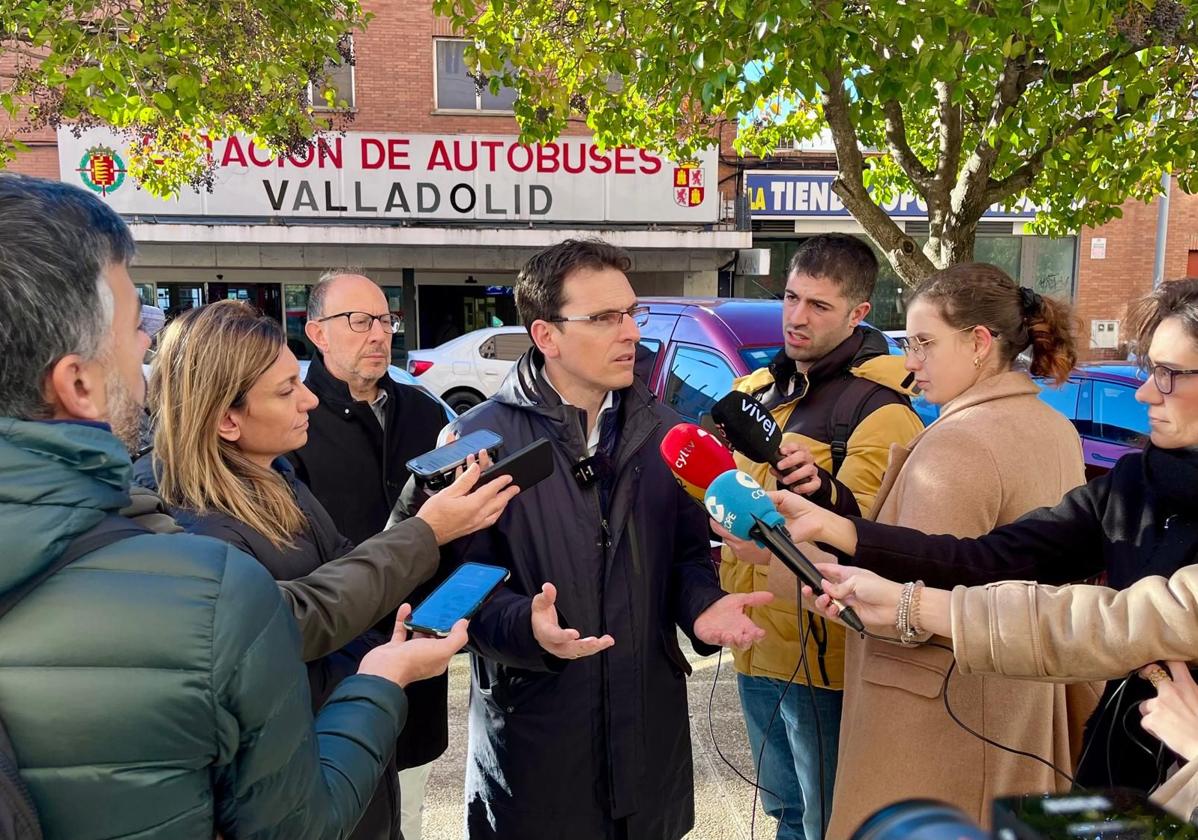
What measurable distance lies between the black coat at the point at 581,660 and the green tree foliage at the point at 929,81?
2.77 m

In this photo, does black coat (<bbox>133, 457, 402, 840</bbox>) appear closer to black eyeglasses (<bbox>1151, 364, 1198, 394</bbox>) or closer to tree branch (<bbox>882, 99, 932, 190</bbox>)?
black eyeglasses (<bbox>1151, 364, 1198, 394</bbox>)

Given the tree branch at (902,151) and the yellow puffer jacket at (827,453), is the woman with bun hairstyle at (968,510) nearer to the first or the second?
the yellow puffer jacket at (827,453)

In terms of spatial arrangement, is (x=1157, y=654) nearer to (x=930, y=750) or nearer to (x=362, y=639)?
(x=930, y=750)

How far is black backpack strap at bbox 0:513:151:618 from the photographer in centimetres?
97

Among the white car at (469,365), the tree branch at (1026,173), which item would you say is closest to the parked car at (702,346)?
the tree branch at (1026,173)

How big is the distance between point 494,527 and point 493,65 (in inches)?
176

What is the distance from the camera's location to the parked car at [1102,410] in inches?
230

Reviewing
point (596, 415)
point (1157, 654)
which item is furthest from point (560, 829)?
point (1157, 654)

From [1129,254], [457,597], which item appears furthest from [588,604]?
[1129,254]

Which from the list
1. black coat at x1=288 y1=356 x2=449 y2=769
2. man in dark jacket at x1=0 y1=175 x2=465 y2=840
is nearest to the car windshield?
black coat at x1=288 y1=356 x2=449 y2=769

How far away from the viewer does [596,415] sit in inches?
97.9

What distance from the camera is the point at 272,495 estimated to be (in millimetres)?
1922

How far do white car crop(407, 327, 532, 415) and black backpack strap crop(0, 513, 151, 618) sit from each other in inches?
436

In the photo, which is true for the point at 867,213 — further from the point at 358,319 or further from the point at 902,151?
the point at 358,319
